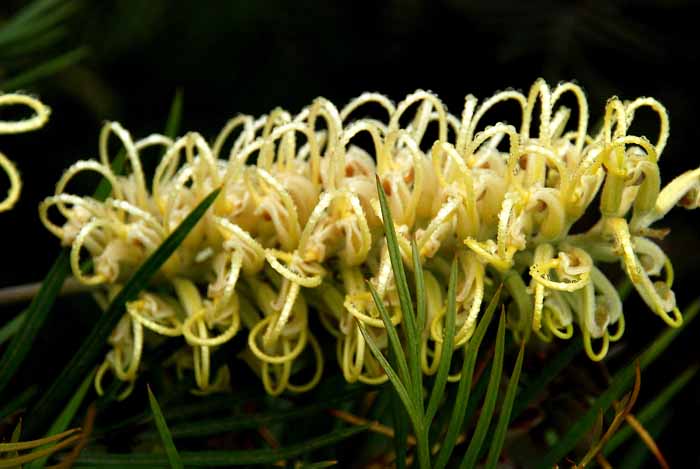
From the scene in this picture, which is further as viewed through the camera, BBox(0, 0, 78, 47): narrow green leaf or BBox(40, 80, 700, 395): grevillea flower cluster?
BBox(0, 0, 78, 47): narrow green leaf

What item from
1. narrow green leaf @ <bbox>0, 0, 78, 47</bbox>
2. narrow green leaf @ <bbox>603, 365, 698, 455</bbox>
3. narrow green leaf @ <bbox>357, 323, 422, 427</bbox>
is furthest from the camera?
narrow green leaf @ <bbox>0, 0, 78, 47</bbox>

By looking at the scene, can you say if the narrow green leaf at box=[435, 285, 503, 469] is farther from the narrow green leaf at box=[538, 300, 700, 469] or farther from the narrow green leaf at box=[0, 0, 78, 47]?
the narrow green leaf at box=[0, 0, 78, 47]

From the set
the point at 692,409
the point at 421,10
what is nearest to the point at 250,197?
the point at 692,409

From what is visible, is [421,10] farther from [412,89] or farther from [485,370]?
[485,370]

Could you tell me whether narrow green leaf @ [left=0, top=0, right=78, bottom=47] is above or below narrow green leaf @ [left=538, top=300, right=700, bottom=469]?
above

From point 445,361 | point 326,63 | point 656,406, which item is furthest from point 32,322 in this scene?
point 326,63

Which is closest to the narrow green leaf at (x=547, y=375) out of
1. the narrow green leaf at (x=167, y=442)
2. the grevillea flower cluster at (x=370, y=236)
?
the grevillea flower cluster at (x=370, y=236)

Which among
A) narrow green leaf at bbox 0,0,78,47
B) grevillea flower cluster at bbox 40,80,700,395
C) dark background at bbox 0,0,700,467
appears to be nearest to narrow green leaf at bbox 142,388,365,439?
grevillea flower cluster at bbox 40,80,700,395
